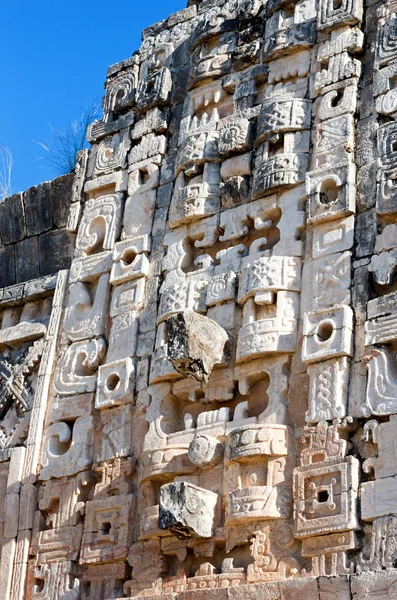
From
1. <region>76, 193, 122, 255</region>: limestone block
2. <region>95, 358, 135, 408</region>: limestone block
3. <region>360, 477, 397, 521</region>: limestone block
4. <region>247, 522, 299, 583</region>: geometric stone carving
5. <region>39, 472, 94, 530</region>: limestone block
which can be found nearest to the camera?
<region>360, 477, 397, 521</region>: limestone block

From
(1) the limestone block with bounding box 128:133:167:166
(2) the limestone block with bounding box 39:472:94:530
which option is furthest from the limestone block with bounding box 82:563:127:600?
(1) the limestone block with bounding box 128:133:167:166

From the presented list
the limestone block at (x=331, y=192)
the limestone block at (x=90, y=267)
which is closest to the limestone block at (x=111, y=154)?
the limestone block at (x=90, y=267)

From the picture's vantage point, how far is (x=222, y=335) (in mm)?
8523

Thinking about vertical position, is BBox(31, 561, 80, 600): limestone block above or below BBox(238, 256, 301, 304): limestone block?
below

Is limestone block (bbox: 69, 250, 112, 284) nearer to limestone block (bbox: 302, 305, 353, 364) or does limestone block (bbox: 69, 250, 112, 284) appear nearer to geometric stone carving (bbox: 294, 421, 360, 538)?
limestone block (bbox: 302, 305, 353, 364)

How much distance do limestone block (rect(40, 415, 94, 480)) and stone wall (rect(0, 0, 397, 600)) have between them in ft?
0.05

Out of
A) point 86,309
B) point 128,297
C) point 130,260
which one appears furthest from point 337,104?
point 86,309

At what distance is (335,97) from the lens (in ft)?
29.7

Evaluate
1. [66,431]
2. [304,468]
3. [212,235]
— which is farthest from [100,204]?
[304,468]

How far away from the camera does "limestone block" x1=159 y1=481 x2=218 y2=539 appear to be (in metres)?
7.84

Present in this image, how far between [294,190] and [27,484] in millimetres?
3100

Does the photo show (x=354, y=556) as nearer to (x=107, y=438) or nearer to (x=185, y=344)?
(x=185, y=344)

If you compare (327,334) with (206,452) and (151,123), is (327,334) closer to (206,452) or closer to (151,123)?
(206,452)

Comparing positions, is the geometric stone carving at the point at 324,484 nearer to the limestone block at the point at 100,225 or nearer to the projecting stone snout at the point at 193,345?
the projecting stone snout at the point at 193,345
